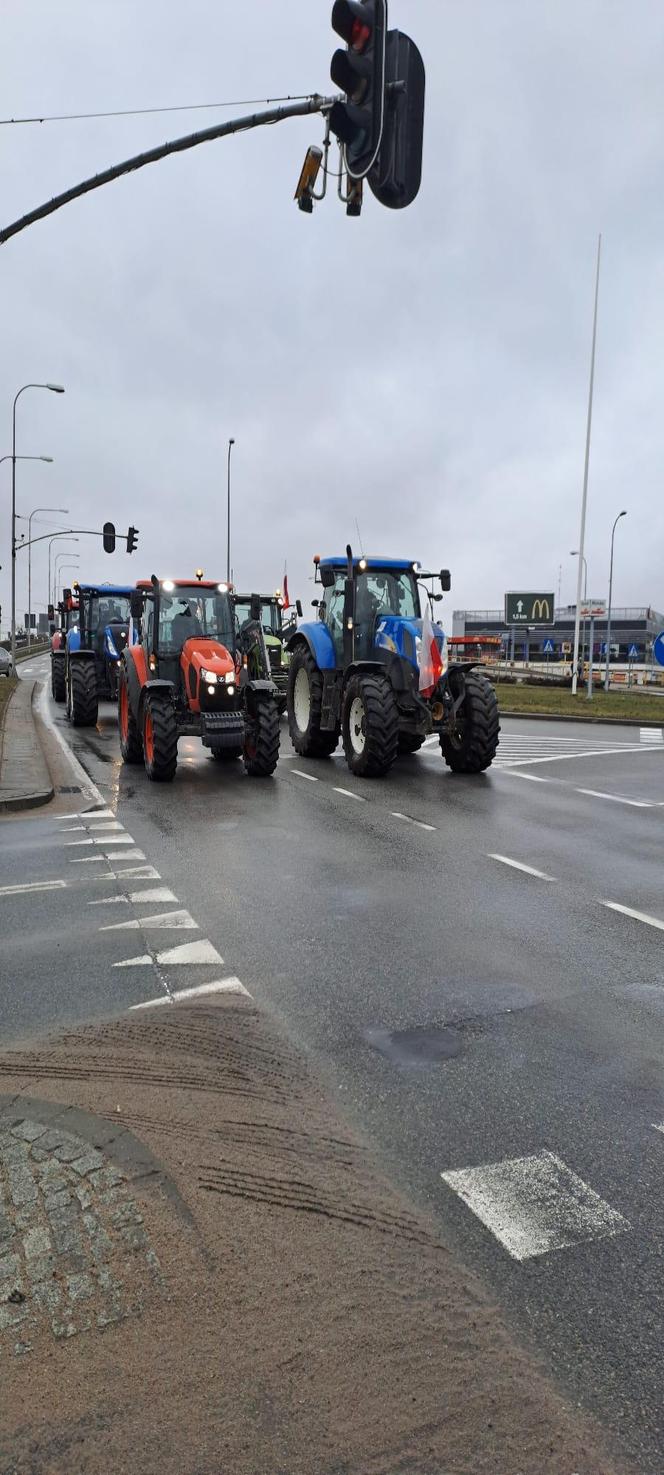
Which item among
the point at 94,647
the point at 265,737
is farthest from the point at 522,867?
the point at 94,647

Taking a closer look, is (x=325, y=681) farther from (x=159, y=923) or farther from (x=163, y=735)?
(x=159, y=923)

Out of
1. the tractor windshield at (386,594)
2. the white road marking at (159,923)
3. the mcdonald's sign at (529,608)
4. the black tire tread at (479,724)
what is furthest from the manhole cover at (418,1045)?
the mcdonald's sign at (529,608)

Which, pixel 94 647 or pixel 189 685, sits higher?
pixel 94 647

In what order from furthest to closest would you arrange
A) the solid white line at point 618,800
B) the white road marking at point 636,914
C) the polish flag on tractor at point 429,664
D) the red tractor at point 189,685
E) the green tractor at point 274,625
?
the green tractor at point 274,625
the polish flag on tractor at point 429,664
the red tractor at point 189,685
the solid white line at point 618,800
the white road marking at point 636,914

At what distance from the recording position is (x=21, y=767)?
13.4 meters

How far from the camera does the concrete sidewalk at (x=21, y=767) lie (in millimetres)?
10852

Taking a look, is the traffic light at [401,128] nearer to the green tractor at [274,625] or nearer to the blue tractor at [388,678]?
the blue tractor at [388,678]

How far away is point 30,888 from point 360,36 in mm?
5806

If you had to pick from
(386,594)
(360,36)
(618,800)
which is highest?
(360,36)

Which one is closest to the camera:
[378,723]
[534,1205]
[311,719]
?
[534,1205]

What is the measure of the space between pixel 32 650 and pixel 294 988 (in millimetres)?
85708

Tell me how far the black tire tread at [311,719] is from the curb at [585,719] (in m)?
11.9

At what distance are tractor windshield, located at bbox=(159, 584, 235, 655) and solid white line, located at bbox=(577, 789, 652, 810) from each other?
5429 millimetres

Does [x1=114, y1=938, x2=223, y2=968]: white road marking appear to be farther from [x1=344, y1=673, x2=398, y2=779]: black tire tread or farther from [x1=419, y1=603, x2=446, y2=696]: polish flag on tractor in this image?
[x1=419, y1=603, x2=446, y2=696]: polish flag on tractor
